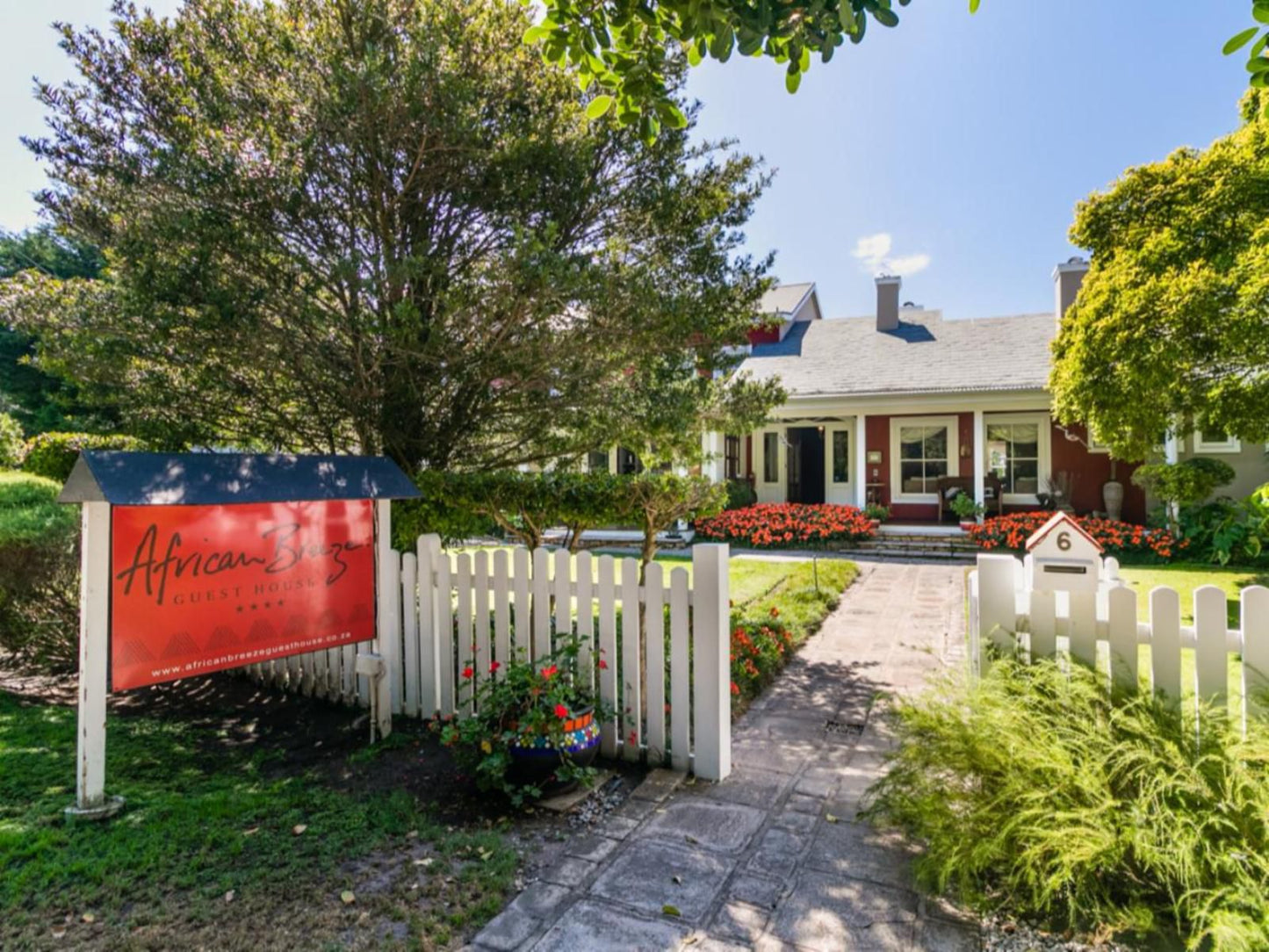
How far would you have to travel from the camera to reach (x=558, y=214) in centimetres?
503

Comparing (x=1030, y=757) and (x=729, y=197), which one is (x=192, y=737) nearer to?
(x=1030, y=757)

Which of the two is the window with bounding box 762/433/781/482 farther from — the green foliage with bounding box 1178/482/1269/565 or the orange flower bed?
the green foliage with bounding box 1178/482/1269/565

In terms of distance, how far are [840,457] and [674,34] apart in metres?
14.6

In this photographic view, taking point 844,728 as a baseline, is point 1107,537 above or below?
above

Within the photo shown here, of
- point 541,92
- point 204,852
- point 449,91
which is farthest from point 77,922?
point 541,92

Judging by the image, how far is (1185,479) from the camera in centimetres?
1080

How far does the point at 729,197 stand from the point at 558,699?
440cm

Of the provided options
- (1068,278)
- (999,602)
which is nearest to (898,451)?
(1068,278)

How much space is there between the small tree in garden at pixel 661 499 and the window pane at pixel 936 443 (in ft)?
36.2

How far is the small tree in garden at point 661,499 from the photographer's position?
17.8 feet

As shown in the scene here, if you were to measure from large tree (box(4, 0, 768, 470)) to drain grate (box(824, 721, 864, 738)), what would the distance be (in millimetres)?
2830

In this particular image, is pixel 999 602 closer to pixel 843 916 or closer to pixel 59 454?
pixel 843 916

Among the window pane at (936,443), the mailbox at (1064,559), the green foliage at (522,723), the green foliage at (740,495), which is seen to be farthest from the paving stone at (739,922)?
the window pane at (936,443)

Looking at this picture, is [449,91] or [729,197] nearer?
[449,91]
